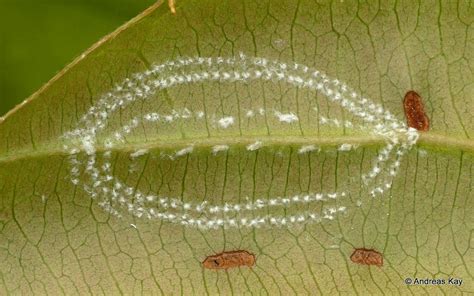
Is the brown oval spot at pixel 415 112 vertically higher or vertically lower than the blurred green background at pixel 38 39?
lower

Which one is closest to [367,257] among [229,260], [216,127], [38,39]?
[229,260]

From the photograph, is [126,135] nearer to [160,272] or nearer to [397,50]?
[160,272]

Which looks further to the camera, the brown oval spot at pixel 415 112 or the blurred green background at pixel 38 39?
the blurred green background at pixel 38 39

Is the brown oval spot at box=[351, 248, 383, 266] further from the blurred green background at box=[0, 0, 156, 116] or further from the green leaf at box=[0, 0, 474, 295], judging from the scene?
the blurred green background at box=[0, 0, 156, 116]

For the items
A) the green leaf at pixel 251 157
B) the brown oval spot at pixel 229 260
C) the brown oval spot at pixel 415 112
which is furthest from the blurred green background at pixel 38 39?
the brown oval spot at pixel 415 112

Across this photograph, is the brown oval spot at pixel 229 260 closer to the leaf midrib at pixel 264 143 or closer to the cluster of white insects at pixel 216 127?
the cluster of white insects at pixel 216 127

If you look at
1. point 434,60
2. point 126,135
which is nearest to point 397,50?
point 434,60
